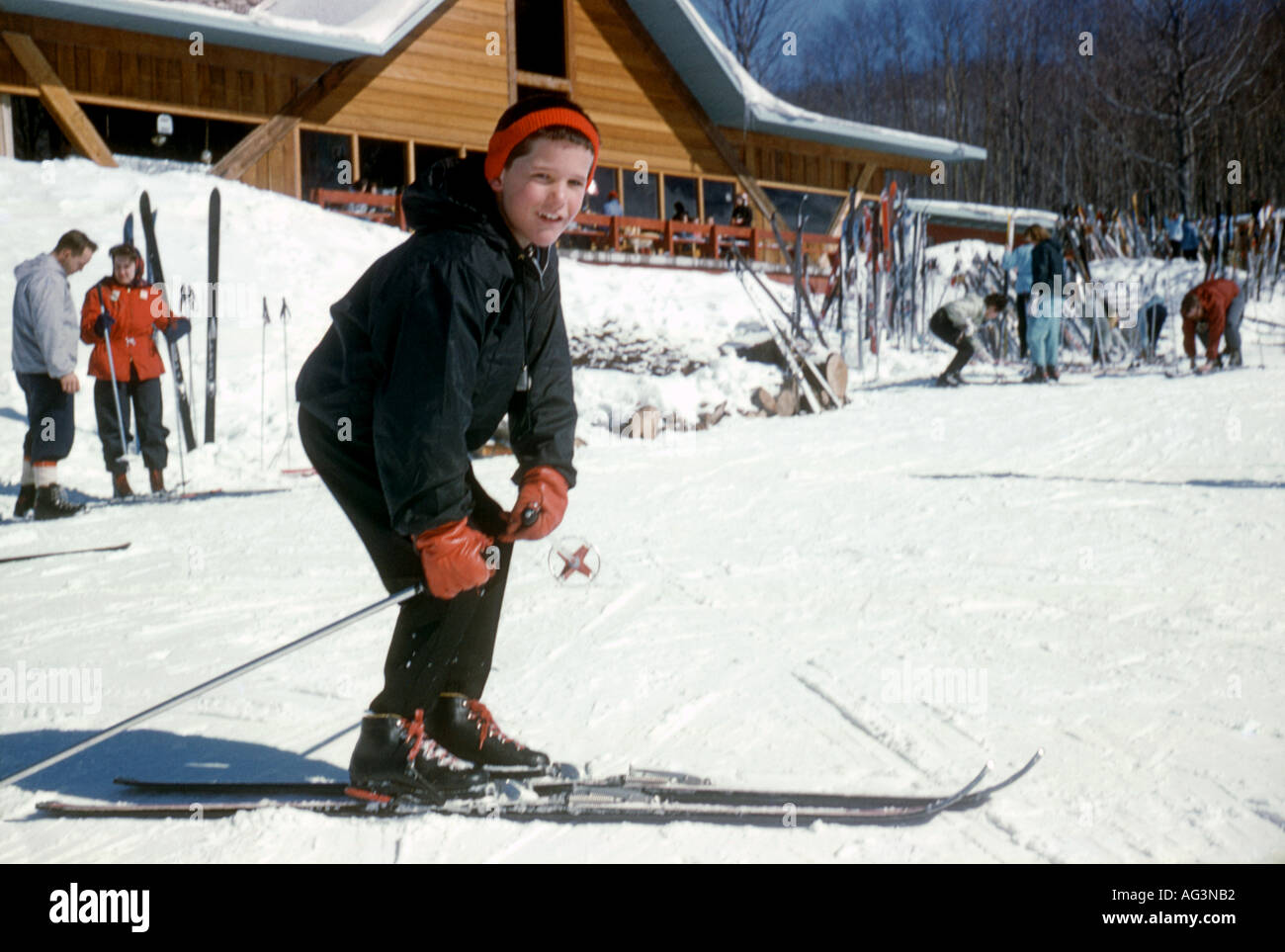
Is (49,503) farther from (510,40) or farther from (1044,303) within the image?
(510,40)

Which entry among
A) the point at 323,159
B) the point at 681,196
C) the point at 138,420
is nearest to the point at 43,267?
the point at 138,420

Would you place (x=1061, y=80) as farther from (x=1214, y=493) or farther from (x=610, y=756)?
(x=610, y=756)

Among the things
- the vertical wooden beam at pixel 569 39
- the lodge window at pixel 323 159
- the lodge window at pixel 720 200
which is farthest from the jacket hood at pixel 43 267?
the lodge window at pixel 720 200

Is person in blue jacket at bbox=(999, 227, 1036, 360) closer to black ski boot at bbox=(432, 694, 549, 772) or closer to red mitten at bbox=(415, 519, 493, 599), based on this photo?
black ski boot at bbox=(432, 694, 549, 772)

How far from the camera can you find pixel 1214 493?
563 centimetres

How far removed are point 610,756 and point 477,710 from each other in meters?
0.38

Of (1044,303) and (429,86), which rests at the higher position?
(429,86)

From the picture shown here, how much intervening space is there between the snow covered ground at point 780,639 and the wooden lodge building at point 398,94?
6.87 m

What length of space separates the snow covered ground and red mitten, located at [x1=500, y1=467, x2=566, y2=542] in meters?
0.61

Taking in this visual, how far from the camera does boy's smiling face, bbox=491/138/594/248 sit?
2.15 metres

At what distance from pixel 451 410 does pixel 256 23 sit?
43.5ft

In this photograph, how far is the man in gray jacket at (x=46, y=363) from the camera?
6.08 meters

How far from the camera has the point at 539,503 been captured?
2.26 metres
